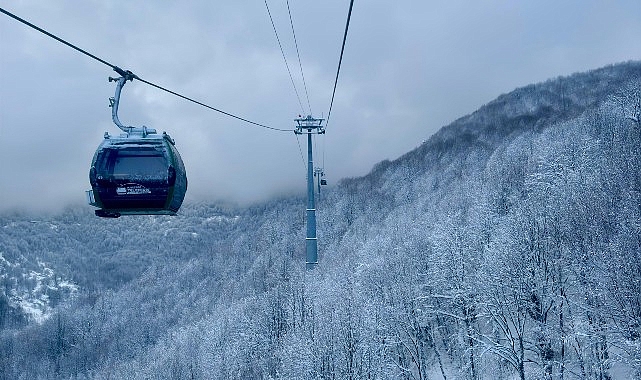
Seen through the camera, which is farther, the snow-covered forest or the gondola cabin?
the snow-covered forest

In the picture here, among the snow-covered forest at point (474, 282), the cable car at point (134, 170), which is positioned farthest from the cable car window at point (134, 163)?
the snow-covered forest at point (474, 282)

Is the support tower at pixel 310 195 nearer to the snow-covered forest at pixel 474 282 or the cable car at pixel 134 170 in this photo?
the snow-covered forest at pixel 474 282

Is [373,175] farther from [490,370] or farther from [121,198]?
[121,198]

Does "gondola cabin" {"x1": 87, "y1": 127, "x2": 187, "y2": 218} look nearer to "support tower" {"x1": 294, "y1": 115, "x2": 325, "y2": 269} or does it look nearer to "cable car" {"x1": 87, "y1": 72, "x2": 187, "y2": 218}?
"cable car" {"x1": 87, "y1": 72, "x2": 187, "y2": 218}

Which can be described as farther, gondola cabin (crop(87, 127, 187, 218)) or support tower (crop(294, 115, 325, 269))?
support tower (crop(294, 115, 325, 269))

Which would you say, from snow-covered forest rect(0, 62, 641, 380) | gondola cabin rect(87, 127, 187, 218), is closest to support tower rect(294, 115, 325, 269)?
snow-covered forest rect(0, 62, 641, 380)

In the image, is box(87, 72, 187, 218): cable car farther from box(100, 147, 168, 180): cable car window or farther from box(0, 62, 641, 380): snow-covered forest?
box(0, 62, 641, 380): snow-covered forest

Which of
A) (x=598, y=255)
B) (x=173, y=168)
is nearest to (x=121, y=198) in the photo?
(x=173, y=168)
